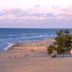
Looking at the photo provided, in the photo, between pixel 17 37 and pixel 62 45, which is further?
pixel 17 37

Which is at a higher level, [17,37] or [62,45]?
[17,37]

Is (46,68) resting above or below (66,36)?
below

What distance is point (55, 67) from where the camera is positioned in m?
19.6

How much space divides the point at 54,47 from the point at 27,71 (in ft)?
38.2

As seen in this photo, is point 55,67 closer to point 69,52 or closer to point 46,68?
point 46,68

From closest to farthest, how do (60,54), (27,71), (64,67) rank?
(27,71)
(64,67)
(60,54)

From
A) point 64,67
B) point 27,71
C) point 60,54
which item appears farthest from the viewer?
point 60,54

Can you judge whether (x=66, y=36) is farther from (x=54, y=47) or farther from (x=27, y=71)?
(x=27, y=71)

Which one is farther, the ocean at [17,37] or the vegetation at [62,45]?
the ocean at [17,37]

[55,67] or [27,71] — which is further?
[55,67]

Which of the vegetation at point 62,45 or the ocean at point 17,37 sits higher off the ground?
the ocean at point 17,37

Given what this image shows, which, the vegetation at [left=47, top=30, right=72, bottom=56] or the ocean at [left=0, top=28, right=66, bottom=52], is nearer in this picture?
the vegetation at [left=47, top=30, right=72, bottom=56]

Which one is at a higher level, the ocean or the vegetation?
the ocean

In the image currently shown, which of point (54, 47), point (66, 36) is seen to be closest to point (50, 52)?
point (54, 47)
